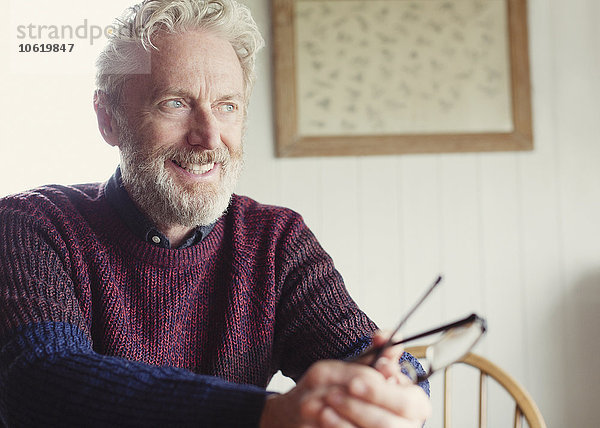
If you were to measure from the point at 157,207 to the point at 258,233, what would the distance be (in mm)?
222

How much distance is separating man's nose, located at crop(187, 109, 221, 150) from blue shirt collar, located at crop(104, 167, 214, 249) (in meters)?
0.17

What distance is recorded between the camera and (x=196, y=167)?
1168mm

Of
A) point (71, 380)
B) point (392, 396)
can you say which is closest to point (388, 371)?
point (392, 396)

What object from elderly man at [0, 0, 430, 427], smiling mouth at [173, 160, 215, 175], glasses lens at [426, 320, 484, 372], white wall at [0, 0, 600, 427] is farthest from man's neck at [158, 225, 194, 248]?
white wall at [0, 0, 600, 427]

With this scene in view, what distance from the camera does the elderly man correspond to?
1.05 metres

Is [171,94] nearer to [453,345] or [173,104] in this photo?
[173,104]

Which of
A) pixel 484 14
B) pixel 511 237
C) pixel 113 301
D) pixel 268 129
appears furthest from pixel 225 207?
pixel 484 14

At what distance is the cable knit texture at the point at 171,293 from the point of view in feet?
3.03

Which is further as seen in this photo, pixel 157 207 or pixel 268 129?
pixel 268 129

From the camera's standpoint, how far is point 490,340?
7.07ft

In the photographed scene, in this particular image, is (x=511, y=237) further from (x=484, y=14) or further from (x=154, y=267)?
(x=154, y=267)

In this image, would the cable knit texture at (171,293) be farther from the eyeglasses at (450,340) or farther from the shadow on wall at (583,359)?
the shadow on wall at (583,359)

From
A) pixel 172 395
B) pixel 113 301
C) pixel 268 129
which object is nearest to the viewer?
pixel 172 395

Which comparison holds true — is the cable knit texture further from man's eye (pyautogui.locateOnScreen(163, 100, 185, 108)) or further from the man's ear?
man's eye (pyautogui.locateOnScreen(163, 100, 185, 108))
